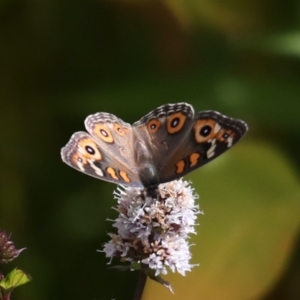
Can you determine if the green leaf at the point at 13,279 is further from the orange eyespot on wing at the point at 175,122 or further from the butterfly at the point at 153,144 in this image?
the orange eyespot on wing at the point at 175,122

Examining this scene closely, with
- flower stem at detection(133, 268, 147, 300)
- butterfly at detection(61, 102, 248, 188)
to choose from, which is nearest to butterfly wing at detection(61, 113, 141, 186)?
butterfly at detection(61, 102, 248, 188)

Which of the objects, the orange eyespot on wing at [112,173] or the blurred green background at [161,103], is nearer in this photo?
the orange eyespot on wing at [112,173]

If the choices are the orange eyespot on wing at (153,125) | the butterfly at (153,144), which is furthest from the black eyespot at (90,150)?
the orange eyespot on wing at (153,125)

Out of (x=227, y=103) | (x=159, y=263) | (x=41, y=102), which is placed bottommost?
(x=159, y=263)

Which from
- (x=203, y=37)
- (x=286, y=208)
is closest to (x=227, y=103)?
(x=203, y=37)

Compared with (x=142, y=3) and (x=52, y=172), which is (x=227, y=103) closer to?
(x=142, y=3)

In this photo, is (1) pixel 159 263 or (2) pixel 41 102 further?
(2) pixel 41 102

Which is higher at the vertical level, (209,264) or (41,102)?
(41,102)

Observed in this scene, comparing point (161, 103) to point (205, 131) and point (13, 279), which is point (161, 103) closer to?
point (205, 131)
